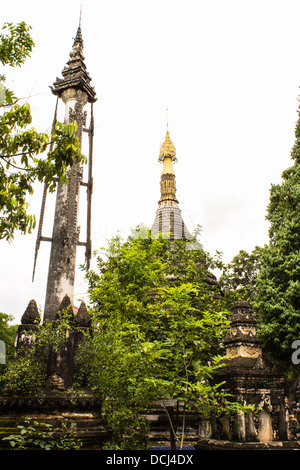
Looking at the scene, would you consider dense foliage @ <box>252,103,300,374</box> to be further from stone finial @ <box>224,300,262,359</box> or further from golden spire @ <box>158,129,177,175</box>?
golden spire @ <box>158,129,177,175</box>

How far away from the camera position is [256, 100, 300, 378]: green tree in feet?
52.5

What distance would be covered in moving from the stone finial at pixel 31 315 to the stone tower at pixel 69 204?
953mm

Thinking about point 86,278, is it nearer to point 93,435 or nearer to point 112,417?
point 93,435

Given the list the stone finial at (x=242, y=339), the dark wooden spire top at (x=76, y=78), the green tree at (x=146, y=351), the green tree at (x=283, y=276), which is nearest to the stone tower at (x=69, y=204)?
the dark wooden spire top at (x=76, y=78)

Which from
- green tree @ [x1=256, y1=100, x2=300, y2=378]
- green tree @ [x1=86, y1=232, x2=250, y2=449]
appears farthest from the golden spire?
green tree @ [x1=86, y1=232, x2=250, y2=449]

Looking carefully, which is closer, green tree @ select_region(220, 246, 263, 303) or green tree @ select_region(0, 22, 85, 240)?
green tree @ select_region(0, 22, 85, 240)

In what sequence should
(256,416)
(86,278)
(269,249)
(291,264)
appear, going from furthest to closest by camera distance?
(269,249)
(291,264)
(86,278)
(256,416)

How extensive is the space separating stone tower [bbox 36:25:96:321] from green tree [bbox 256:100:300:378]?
9.09m

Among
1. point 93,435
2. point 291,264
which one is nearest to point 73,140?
point 93,435

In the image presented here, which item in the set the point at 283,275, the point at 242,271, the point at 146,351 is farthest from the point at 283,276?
the point at 146,351

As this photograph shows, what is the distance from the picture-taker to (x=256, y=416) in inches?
218

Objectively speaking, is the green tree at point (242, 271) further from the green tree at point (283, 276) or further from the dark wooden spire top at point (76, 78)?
the dark wooden spire top at point (76, 78)

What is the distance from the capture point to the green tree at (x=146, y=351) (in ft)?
16.5
